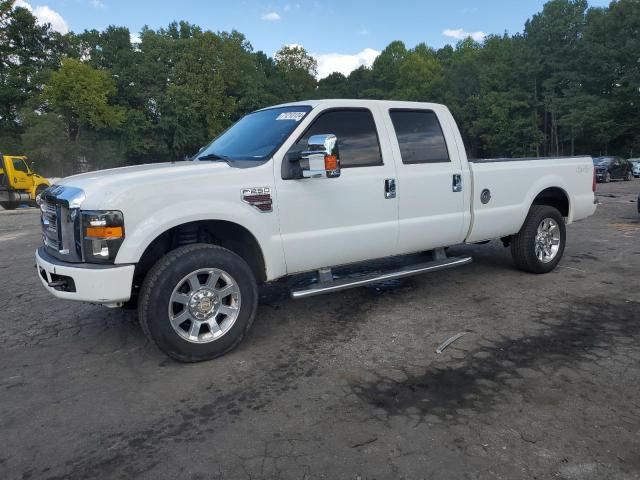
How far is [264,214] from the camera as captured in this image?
158 inches

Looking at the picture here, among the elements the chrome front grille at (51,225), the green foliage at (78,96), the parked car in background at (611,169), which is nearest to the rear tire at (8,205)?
the chrome front grille at (51,225)

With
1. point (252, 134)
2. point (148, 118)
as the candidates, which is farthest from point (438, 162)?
point (148, 118)

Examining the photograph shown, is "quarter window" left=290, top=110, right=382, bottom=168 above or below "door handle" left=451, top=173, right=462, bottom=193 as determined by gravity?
above

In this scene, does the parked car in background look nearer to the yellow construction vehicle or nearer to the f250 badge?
the f250 badge

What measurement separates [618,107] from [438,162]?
44.8 m

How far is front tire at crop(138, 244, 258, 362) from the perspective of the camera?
3.60m

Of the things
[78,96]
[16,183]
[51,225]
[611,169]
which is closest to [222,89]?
[78,96]

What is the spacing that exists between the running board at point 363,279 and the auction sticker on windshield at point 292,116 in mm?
1461

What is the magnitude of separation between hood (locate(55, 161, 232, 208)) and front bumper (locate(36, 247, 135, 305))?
1.48 ft

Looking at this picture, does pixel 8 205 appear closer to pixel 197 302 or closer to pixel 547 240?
pixel 197 302

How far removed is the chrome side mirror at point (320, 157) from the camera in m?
3.80

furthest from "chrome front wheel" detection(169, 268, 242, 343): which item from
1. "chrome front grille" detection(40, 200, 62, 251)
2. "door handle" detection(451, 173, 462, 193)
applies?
"door handle" detection(451, 173, 462, 193)

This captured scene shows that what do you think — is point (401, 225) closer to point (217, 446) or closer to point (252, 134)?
point (252, 134)

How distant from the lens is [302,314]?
498 cm
